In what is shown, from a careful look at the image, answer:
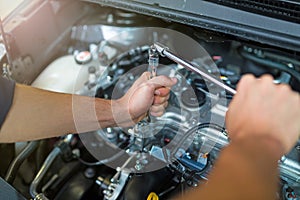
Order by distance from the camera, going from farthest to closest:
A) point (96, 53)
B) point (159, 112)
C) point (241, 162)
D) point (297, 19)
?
point (96, 53), point (159, 112), point (297, 19), point (241, 162)

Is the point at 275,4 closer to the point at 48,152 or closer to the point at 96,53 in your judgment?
the point at 96,53

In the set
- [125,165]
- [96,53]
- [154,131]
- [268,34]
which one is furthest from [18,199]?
[268,34]

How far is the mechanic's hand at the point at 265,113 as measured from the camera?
0.73m

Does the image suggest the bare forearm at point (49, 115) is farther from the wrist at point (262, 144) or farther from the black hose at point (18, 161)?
A: the wrist at point (262, 144)

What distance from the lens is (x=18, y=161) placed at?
1.24 metres

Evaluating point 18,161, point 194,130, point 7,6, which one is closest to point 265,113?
point 194,130

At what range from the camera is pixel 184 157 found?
112 centimetres

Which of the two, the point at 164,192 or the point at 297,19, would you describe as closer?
the point at 297,19

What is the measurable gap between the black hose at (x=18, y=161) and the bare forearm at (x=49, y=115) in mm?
196

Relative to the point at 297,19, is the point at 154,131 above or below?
below

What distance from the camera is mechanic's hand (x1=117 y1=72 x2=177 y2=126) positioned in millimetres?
1082

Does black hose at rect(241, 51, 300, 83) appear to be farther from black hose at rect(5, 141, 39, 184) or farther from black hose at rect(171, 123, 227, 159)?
black hose at rect(5, 141, 39, 184)

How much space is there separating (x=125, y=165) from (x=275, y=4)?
59 centimetres

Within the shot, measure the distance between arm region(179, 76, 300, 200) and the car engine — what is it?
0.29m
